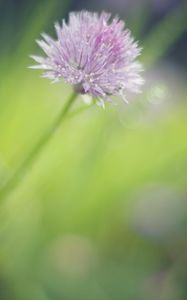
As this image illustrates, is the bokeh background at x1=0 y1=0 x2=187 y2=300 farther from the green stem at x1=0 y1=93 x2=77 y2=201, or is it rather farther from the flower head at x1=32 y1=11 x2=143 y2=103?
the flower head at x1=32 y1=11 x2=143 y2=103

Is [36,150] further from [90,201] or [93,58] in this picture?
[90,201]

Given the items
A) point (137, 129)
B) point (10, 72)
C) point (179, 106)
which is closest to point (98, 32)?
point (10, 72)

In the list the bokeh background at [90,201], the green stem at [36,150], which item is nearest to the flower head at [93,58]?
the green stem at [36,150]

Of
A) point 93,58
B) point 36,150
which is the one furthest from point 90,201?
point 93,58

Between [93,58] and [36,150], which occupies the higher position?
[93,58]

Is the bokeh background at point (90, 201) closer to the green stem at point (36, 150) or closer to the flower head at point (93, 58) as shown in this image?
the green stem at point (36, 150)

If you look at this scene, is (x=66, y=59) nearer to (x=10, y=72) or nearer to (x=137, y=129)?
(x=10, y=72)
